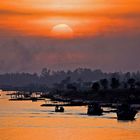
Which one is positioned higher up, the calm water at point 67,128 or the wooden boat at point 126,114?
the wooden boat at point 126,114

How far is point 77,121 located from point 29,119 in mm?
9720

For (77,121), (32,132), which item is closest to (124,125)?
(77,121)

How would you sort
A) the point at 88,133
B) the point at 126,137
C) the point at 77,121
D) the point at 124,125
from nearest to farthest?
the point at 126,137 < the point at 88,133 < the point at 124,125 < the point at 77,121

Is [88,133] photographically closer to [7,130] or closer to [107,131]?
[107,131]

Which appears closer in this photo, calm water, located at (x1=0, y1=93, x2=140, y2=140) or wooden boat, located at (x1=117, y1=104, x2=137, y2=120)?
calm water, located at (x1=0, y1=93, x2=140, y2=140)

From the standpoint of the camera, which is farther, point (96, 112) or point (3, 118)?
point (96, 112)

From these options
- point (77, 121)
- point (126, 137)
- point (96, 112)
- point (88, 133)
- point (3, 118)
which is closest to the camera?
point (126, 137)

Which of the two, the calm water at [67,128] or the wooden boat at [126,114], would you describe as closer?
the calm water at [67,128]

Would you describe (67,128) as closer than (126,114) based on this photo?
Yes

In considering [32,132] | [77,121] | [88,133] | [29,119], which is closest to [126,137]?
[88,133]

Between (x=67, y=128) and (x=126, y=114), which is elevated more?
(x=126, y=114)

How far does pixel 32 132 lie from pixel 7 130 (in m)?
4.47

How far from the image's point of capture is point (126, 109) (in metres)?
118

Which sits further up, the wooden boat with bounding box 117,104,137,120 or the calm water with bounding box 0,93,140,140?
the wooden boat with bounding box 117,104,137,120
